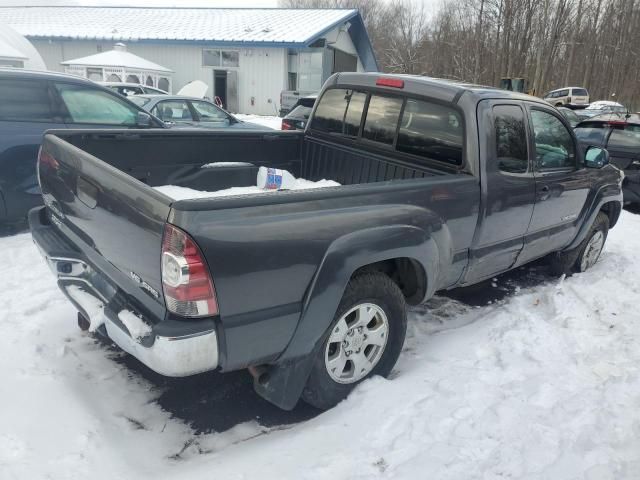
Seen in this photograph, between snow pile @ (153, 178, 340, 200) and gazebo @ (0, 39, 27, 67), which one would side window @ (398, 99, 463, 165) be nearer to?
snow pile @ (153, 178, 340, 200)

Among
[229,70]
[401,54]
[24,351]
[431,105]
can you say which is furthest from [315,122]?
[401,54]

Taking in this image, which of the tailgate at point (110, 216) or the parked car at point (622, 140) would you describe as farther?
the parked car at point (622, 140)

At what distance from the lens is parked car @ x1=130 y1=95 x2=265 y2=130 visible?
9.80 meters

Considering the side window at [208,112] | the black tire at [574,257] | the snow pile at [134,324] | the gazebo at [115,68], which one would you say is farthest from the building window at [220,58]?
the snow pile at [134,324]

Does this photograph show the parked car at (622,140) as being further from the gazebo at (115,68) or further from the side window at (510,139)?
the gazebo at (115,68)

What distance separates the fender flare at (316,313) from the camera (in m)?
2.56

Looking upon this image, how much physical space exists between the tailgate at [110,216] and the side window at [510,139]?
253cm

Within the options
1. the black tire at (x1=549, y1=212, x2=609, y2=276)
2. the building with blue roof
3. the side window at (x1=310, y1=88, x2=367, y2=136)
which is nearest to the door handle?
the black tire at (x1=549, y1=212, x2=609, y2=276)

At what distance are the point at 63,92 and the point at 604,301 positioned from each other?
6.12 meters

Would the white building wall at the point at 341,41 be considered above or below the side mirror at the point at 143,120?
above

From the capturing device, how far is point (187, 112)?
1011 centimetres

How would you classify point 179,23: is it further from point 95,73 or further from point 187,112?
point 187,112

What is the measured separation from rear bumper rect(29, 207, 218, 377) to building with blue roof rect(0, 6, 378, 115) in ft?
76.6

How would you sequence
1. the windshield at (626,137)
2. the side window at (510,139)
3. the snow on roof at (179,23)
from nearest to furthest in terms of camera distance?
the side window at (510,139) → the windshield at (626,137) → the snow on roof at (179,23)
